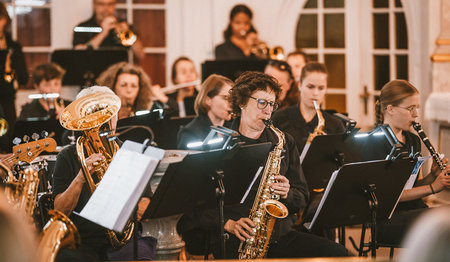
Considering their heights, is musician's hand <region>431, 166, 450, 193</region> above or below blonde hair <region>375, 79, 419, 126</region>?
below

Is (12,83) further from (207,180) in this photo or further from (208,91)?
(207,180)

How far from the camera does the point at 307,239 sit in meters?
3.20

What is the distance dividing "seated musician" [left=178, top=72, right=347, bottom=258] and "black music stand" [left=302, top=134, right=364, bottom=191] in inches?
14.5

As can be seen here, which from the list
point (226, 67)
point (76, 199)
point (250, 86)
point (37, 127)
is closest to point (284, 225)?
point (250, 86)

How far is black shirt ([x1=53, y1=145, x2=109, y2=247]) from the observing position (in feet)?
9.80

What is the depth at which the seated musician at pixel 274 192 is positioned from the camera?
3129mm

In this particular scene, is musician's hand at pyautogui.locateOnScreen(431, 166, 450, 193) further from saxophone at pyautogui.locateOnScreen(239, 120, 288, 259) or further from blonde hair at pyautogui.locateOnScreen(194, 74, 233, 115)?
blonde hair at pyautogui.locateOnScreen(194, 74, 233, 115)

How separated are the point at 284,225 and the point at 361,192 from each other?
0.45 metres

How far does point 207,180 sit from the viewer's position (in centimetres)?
286

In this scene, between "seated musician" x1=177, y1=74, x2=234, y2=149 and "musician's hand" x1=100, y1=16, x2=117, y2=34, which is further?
"musician's hand" x1=100, y1=16, x2=117, y2=34

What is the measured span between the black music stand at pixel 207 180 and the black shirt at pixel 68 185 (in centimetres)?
46

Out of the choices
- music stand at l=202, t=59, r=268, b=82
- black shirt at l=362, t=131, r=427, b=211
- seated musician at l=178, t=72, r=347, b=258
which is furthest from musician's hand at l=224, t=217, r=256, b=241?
music stand at l=202, t=59, r=268, b=82

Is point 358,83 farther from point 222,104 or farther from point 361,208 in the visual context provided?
point 361,208

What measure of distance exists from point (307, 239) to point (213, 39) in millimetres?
4439
